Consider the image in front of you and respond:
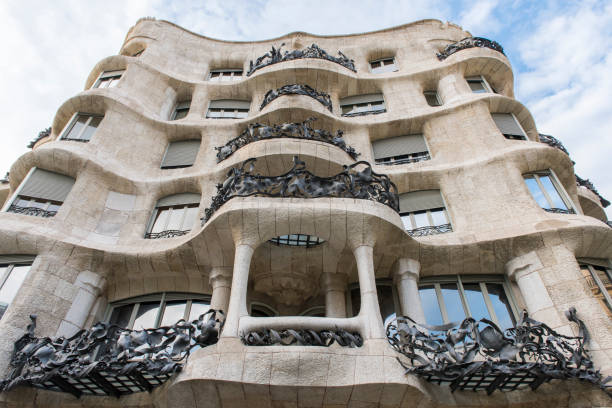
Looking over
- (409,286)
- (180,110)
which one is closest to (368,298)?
(409,286)

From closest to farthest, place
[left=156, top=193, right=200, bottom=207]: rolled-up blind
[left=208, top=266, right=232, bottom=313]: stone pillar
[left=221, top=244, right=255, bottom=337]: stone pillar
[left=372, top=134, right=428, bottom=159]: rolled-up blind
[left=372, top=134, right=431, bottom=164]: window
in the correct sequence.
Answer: [left=221, top=244, right=255, bottom=337]: stone pillar < [left=208, top=266, right=232, bottom=313]: stone pillar < [left=156, top=193, right=200, bottom=207]: rolled-up blind < [left=372, top=134, right=431, bottom=164]: window < [left=372, top=134, right=428, bottom=159]: rolled-up blind

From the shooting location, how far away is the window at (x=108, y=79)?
15.0 metres

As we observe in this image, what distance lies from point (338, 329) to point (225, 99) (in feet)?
37.1

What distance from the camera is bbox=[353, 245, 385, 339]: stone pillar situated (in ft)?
23.1

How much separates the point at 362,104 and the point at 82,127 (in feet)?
31.2

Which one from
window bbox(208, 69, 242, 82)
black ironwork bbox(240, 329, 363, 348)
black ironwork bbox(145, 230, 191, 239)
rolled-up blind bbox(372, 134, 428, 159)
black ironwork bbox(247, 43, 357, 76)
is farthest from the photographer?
window bbox(208, 69, 242, 82)

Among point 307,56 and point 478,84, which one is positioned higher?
point 307,56

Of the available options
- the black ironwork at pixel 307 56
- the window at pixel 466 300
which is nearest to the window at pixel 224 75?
the black ironwork at pixel 307 56

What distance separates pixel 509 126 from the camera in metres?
12.7

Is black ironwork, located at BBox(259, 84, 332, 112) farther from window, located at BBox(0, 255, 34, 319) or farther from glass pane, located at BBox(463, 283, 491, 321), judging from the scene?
window, located at BBox(0, 255, 34, 319)

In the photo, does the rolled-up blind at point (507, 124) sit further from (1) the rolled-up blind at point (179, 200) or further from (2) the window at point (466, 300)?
(1) the rolled-up blind at point (179, 200)

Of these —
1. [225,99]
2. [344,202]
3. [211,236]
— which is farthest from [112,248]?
[225,99]

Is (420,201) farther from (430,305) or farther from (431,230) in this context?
(430,305)

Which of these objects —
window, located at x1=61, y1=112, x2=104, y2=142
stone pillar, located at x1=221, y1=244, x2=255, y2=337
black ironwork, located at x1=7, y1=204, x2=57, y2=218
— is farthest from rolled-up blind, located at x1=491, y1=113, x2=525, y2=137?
black ironwork, located at x1=7, y1=204, x2=57, y2=218
